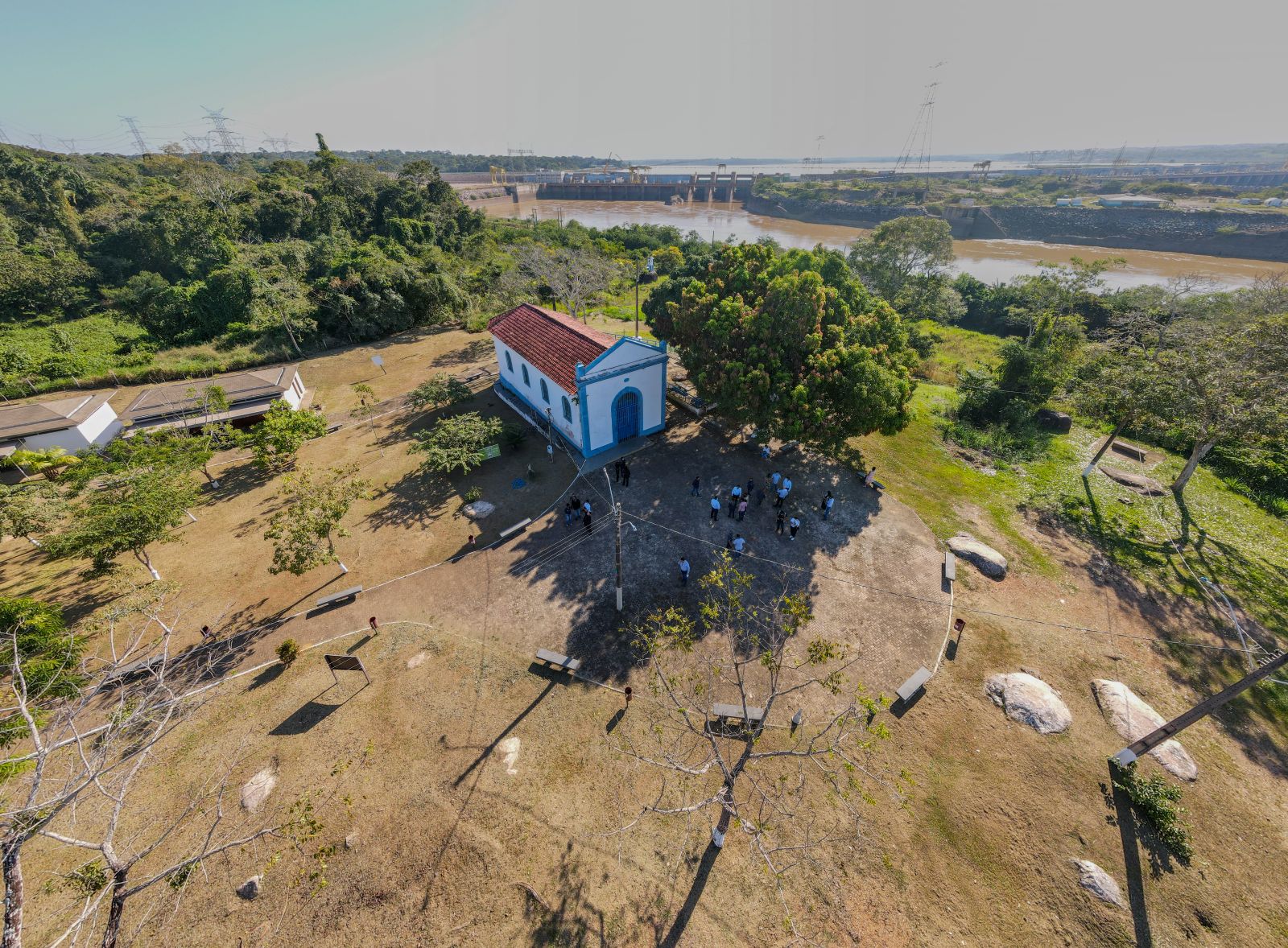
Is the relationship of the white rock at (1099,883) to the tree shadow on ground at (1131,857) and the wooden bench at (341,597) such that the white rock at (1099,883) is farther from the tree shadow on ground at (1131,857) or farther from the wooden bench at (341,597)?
the wooden bench at (341,597)

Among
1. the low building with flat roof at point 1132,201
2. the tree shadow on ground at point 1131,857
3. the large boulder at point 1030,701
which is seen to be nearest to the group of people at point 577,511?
the large boulder at point 1030,701

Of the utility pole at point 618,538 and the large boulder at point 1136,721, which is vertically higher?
the utility pole at point 618,538

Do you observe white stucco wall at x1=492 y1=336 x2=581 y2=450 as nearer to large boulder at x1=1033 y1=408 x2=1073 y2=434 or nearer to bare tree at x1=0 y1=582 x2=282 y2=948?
bare tree at x1=0 y1=582 x2=282 y2=948

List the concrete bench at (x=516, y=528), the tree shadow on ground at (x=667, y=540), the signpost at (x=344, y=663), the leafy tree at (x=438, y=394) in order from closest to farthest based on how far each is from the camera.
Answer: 1. the signpost at (x=344, y=663)
2. the tree shadow on ground at (x=667, y=540)
3. the concrete bench at (x=516, y=528)
4. the leafy tree at (x=438, y=394)

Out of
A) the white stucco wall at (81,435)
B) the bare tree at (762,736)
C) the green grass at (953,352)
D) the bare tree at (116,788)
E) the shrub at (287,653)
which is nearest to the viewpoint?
the bare tree at (116,788)

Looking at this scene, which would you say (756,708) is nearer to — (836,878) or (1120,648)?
(836,878)

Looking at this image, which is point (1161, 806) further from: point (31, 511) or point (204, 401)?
point (204, 401)
